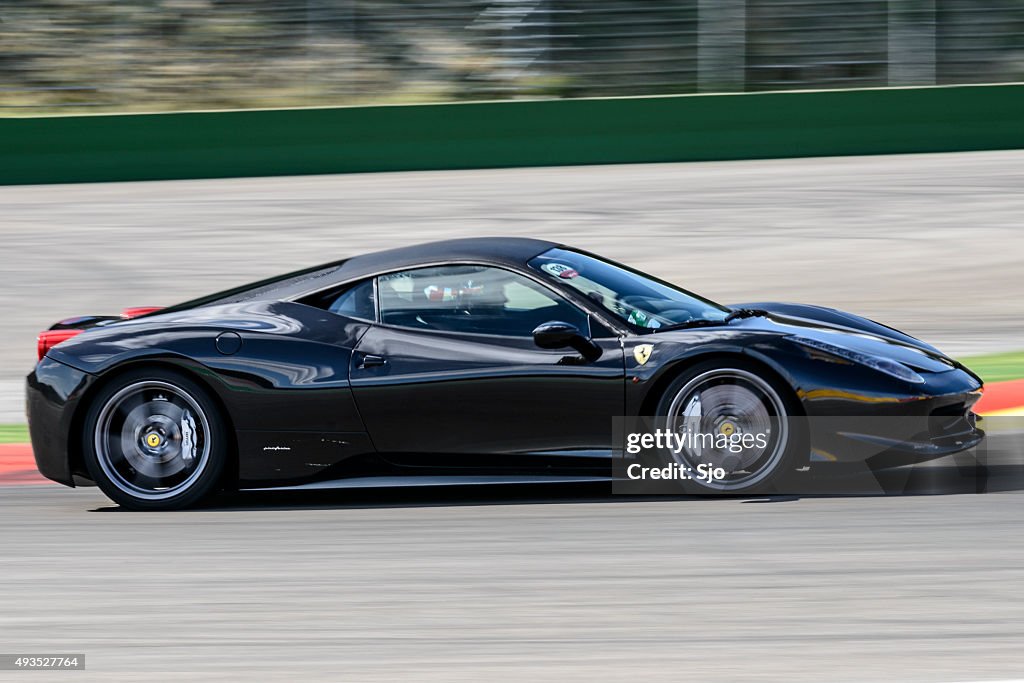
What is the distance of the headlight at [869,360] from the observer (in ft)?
21.0

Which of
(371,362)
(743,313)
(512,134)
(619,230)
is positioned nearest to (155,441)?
(371,362)

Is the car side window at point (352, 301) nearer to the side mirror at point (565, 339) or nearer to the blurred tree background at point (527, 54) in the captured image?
the side mirror at point (565, 339)

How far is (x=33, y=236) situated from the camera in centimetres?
1563

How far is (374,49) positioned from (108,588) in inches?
633

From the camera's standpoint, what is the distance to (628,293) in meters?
6.81

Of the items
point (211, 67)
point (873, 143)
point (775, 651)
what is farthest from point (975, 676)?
point (211, 67)

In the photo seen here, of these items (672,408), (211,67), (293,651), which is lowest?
(293,651)

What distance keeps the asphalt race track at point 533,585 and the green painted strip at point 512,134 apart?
12466 mm

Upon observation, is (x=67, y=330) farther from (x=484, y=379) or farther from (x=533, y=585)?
(x=533, y=585)

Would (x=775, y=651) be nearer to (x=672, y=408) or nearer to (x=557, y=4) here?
(x=672, y=408)

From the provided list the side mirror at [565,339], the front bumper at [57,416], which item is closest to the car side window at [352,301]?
the side mirror at [565,339]

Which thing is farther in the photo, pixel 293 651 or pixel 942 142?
pixel 942 142

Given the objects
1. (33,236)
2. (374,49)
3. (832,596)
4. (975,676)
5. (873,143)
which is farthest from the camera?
(374,49)

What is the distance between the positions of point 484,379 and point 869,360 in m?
1.68
